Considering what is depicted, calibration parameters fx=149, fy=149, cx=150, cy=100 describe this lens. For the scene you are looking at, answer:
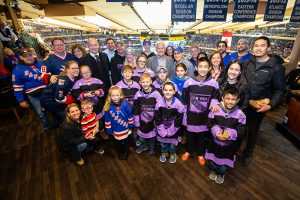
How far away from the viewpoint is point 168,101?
217 cm

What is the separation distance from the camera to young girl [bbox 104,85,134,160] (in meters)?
2.23

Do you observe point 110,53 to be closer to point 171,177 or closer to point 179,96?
point 179,96

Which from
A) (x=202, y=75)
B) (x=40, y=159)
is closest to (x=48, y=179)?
(x=40, y=159)

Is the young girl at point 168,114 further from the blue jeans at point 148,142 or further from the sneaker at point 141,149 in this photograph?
the sneaker at point 141,149

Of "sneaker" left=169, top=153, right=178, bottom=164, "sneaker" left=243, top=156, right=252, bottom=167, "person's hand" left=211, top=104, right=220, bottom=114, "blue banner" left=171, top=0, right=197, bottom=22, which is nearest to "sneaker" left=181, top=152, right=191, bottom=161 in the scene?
"sneaker" left=169, top=153, right=178, bottom=164

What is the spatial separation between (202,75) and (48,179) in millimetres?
2736

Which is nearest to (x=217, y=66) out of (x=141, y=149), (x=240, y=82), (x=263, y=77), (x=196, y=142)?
(x=240, y=82)

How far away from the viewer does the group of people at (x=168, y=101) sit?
192cm

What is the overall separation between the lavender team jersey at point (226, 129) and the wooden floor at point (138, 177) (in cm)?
40

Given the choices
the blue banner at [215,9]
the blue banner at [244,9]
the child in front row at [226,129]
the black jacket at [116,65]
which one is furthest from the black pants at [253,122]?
the blue banner at [244,9]

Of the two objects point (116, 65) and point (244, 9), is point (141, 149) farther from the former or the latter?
point (244, 9)

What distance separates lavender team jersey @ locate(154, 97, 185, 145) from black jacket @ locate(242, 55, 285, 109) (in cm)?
100

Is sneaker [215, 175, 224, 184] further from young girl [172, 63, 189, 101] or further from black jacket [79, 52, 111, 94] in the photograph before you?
black jacket [79, 52, 111, 94]

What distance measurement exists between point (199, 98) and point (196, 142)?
821 mm
